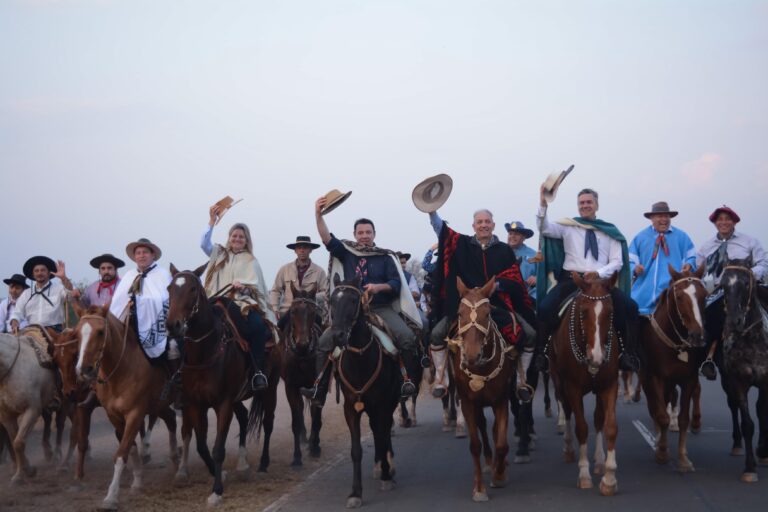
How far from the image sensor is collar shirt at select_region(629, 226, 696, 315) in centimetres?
1245

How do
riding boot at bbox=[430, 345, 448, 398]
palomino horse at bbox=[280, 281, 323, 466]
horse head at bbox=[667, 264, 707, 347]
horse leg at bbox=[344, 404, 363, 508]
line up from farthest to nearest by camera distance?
palomino horse at bbox=[280, 281, 323, 466] < riding boot at bbox=[430, 345, 448, 398] < horse head at bbox=[667, 264, 707, 347] < horse leg at bbox=[344, 404, 363, 508]

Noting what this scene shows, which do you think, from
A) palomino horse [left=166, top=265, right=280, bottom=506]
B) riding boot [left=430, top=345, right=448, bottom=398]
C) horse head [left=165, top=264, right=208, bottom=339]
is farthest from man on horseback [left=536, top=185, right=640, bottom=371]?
horse head [left=165, top=264, right=208, bottom=339]

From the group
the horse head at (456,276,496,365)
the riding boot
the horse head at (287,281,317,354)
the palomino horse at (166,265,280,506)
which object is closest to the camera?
the horse head at (456,276,496,365)

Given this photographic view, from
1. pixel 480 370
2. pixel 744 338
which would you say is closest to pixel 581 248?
pixel 744 338

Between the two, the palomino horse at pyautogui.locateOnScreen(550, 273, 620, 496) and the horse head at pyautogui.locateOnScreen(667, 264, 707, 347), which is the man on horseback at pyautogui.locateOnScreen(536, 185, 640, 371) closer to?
the palomino horse at pyautogui.locateOnScreen(550, 273, 620, 496)

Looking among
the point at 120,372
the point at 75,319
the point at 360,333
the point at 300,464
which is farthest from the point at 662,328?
the point at 75,319

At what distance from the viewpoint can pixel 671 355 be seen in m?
11.1

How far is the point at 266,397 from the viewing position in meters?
12.8

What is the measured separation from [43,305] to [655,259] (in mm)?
9505

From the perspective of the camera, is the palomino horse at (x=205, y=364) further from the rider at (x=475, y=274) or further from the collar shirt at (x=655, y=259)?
the collar shirt at (x=655, y=259)

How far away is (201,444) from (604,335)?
517 cm

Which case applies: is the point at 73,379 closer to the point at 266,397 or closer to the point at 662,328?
the point at 266,397

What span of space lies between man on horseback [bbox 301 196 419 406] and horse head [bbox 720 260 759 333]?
383cm

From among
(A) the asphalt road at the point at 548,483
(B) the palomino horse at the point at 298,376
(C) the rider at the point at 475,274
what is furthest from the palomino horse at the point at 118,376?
(C) the rider at the point at 475,274
